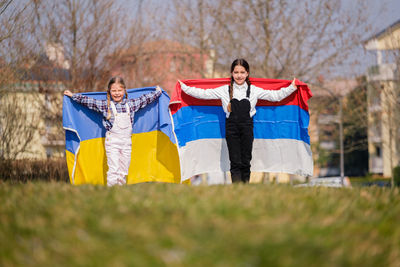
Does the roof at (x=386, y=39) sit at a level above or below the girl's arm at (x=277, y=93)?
above

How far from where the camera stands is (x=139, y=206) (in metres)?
3.30

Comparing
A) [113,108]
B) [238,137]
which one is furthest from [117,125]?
[238,137]

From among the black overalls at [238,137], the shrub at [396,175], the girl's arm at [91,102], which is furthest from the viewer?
the shrub at [396,175]

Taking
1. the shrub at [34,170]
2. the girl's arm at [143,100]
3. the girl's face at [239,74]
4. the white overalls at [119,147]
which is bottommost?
the shrub at [34,170]

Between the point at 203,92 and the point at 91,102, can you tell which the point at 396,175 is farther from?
the point at 91,102

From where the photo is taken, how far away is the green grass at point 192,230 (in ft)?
8.34

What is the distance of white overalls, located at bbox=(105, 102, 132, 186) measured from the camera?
7637 mm

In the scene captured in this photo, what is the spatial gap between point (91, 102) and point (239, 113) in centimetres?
253

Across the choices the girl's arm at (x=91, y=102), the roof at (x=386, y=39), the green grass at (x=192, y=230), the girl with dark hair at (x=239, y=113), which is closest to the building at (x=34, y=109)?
the girl's arm at (x=91, y=102)

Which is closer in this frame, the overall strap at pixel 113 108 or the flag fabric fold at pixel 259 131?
the overall strap at pixel 113 108

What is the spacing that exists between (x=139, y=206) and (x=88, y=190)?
Result: 95cm

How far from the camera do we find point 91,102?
802 centimetres

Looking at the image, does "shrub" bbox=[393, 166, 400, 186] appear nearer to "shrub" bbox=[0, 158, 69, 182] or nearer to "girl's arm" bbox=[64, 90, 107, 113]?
"shrub" bbox=[0, 158, 69, 182]

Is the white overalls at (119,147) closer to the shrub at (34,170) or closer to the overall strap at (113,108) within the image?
the overall strap at (113,108)
